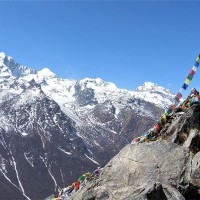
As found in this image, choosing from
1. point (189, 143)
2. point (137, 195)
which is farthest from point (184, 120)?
point (137, 195)

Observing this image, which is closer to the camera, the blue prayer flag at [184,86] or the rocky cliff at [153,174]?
the rocky cliff at [153,174]

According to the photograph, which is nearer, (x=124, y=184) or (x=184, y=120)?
(x=124, y=184)

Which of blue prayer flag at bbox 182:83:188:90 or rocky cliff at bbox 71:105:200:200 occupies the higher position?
blue prayer flag at bbox 182:83:188:90

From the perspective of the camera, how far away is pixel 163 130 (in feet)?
155

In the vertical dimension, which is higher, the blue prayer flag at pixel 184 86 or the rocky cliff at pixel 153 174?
the blue prayer flag at pixel 184 86

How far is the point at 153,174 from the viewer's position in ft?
111

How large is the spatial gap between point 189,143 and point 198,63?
47.7ft

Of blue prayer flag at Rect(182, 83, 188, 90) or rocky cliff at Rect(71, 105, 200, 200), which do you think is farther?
blue prayer flag at Rect(182, 83, 188, 90)

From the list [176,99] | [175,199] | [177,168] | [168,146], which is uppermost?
[176,99]

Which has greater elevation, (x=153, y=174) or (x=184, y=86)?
(x=184, y=86)

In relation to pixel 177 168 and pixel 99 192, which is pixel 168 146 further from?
pixel 99 192

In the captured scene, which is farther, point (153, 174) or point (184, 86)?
point (184, 86)

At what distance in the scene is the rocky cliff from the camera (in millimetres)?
31281

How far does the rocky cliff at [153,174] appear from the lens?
31281 mm
